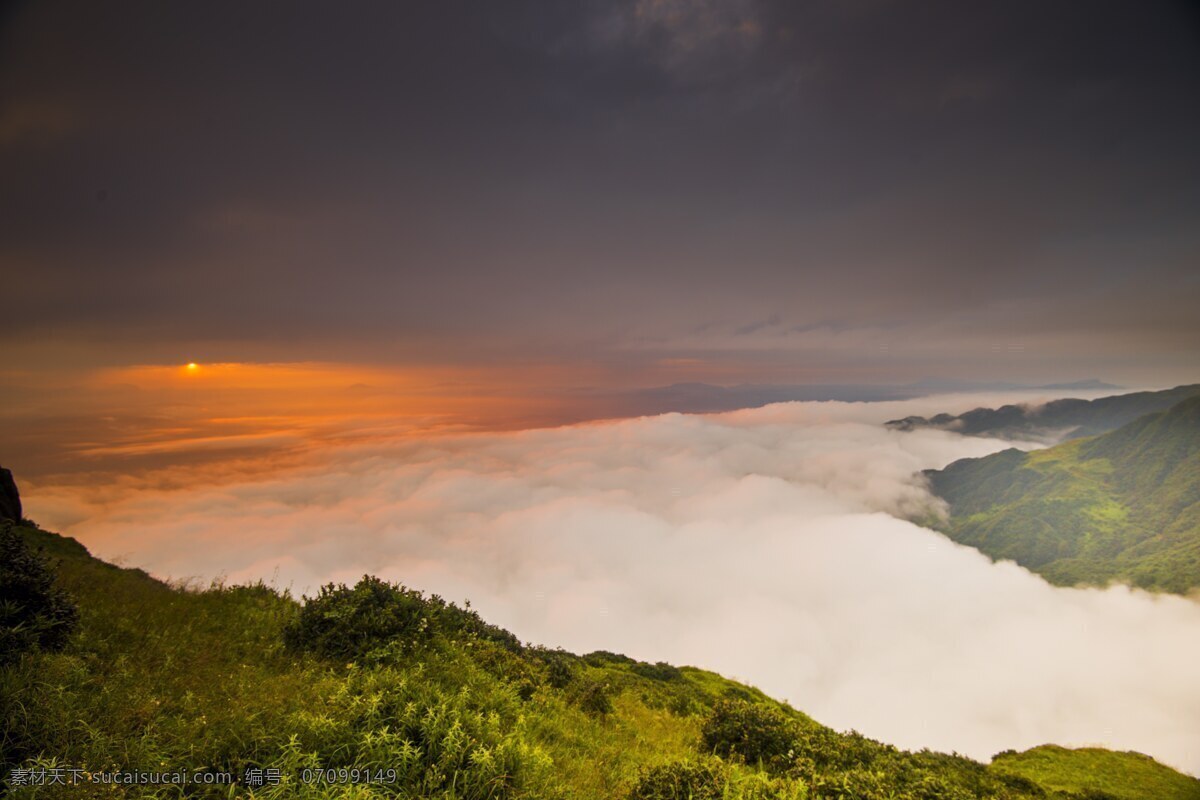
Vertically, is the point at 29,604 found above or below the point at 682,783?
above

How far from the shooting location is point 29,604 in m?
7.77

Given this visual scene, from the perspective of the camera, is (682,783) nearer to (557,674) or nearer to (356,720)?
(356,720)

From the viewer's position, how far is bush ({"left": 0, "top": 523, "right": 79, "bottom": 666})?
725 cm

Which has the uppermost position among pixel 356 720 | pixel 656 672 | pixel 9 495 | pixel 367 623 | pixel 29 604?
pixel 29 604

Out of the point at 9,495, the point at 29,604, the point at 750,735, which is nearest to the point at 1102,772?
the point at 750,735

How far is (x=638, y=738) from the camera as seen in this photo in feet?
35.8

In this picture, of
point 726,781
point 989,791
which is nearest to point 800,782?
point 726,781

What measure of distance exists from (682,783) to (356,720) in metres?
4.71

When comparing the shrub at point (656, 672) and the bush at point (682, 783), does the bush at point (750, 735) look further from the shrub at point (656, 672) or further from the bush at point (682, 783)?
the shrub at point (656, 672)

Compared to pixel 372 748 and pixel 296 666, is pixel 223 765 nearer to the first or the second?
pixel 372 748

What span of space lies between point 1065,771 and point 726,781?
33749 mm

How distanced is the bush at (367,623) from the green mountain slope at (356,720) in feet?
0.14

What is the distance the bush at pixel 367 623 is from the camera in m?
9.91

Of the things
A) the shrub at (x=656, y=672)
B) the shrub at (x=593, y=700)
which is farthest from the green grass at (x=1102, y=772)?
the shrub at (x=593, y=700)
